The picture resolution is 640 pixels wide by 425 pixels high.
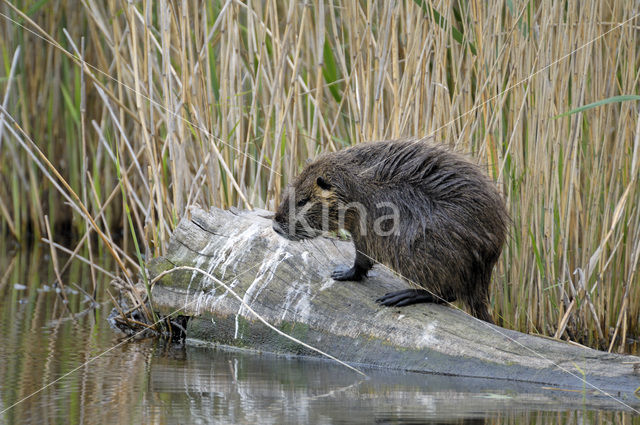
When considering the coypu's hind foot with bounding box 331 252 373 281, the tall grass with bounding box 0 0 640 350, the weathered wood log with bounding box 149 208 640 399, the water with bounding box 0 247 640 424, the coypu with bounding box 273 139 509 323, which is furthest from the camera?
the tall grass with bounding box 0 0 640 350

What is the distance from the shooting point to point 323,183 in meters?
3.53

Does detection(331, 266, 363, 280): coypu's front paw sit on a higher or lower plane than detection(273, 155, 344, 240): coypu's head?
lower

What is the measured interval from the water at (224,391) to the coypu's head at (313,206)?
547 mm

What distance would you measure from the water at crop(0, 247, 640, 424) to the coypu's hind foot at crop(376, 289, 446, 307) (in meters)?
0.28

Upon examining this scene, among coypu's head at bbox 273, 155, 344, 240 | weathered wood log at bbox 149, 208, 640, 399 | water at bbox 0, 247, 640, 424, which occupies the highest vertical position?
coypu's head at bbox 273, 155, 344, 240

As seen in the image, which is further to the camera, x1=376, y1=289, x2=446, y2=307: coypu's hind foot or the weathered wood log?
x1=376, y1=289, x2=446, y2=307: coypu's hind foot

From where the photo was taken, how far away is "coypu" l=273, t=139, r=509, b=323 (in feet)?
10.7

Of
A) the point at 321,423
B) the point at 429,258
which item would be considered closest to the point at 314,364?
the point at 429,258

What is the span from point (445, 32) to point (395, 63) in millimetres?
308

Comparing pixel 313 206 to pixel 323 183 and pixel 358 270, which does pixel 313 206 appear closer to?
pixel 323 183

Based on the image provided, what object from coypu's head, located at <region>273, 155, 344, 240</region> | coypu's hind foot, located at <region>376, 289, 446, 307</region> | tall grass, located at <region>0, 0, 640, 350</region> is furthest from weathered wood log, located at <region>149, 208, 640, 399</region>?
tall grass, located at <region>0, 0, 640, 350</region>

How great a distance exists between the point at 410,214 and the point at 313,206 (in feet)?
1.47

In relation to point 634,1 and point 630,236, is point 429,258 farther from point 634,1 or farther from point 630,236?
point 634,1

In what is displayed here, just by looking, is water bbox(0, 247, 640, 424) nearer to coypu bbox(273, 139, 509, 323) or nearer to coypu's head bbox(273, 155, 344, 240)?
coypu bbox(273, 139, 509, 323)
